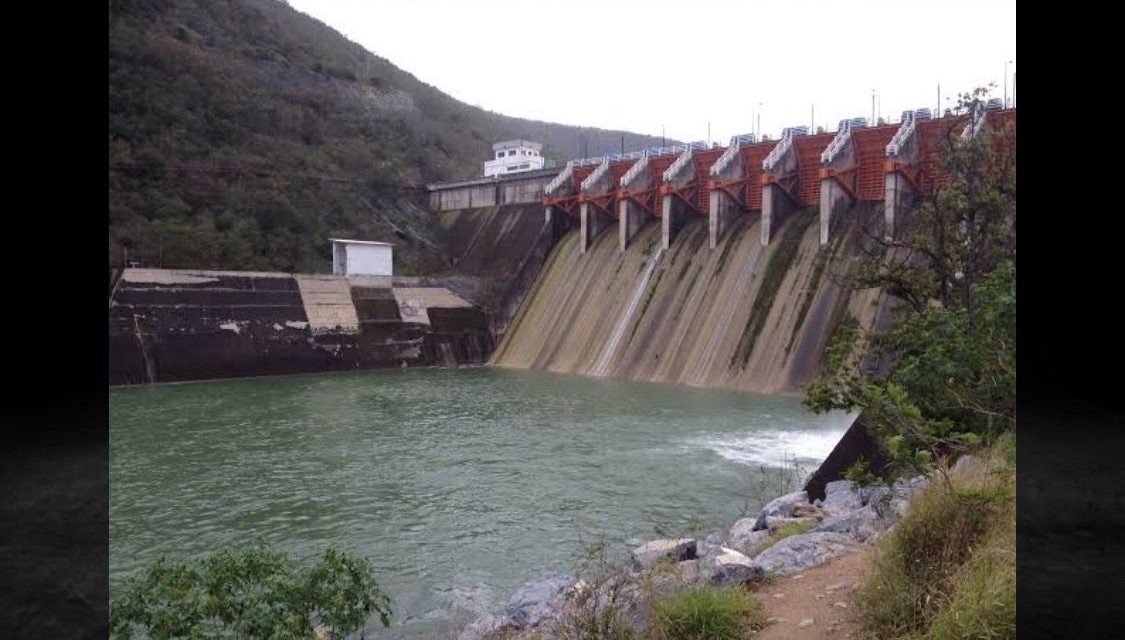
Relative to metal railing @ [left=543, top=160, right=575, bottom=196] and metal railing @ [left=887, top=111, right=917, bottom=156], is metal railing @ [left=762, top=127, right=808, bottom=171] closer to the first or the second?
metal railing @ [left=887, top=111, right=917, bottom=156]

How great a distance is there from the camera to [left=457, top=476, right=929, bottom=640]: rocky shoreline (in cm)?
395

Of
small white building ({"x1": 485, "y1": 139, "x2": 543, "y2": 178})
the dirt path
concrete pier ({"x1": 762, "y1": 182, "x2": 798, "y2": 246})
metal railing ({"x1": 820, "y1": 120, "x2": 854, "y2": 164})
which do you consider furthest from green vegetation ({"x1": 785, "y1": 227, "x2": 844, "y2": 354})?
small white building ({"x1": 485, "y1": 139, "x2": 543, "y2": 178})

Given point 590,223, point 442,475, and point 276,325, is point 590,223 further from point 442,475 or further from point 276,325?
point 442,475

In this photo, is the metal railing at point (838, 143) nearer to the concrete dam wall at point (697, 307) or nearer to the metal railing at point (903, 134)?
the metal railing at point (903, 134)

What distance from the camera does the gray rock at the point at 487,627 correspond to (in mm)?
5062

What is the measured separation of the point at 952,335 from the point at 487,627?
355cm

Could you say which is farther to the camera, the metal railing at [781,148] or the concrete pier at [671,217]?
the concrete pier at [671,217]

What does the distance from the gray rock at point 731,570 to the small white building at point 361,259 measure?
23.4 metres

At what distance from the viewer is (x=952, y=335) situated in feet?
17.3

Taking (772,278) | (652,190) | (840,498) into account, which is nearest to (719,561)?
(840,498)

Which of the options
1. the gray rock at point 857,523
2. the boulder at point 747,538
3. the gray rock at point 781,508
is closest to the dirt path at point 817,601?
the gray rock at point 857,523

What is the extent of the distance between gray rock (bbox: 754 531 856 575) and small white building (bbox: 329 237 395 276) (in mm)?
23043
